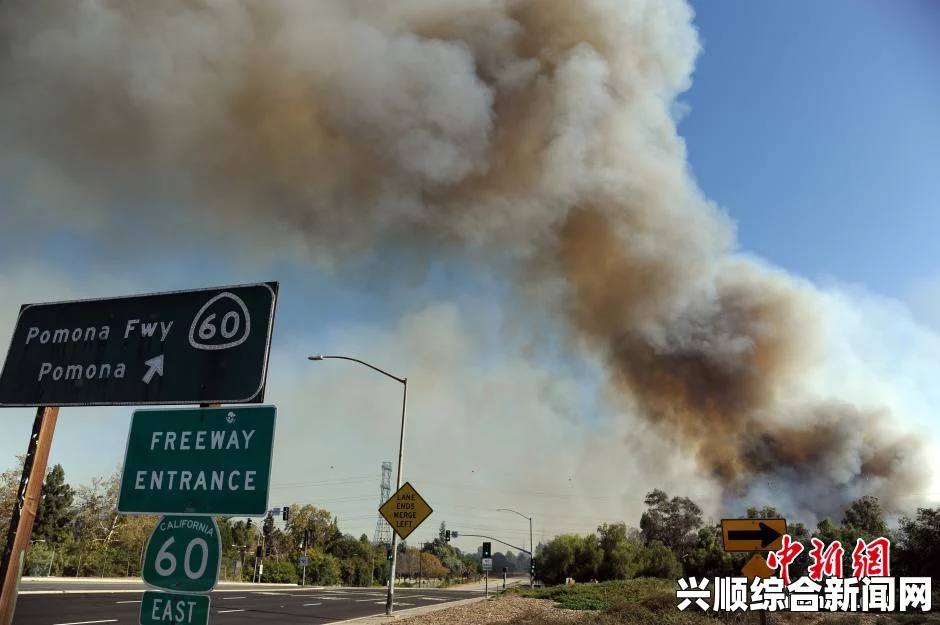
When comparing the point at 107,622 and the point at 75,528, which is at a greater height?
the point at 107,622

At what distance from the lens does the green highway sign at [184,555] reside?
11.8 feet

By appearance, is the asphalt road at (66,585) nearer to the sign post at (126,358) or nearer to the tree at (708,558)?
the sign post at (126,358)

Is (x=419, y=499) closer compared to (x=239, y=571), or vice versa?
(x=419, y=499)

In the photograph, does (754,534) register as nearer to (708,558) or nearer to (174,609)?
(174,609)

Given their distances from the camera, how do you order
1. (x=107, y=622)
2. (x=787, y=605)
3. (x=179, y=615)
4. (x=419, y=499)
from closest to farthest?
(x=179, y=615)
(x=107, y=622)
(x=419, y=499)
(x=787, y=605)

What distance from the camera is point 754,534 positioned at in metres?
12.0

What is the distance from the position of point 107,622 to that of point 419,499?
791 cm

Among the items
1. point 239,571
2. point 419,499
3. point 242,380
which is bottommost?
point 239,571

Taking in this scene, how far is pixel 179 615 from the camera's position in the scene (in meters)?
3.59

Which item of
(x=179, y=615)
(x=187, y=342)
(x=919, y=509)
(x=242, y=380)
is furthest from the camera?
(x=919, y=509)

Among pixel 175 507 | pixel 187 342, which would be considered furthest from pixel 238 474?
pixel 187 342

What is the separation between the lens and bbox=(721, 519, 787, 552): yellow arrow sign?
1188 centimetres

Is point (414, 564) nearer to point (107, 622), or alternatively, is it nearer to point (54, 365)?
point (107, 622)

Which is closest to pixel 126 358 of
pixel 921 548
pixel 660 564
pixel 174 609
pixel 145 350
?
pixel 145 350
